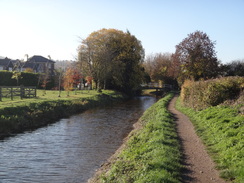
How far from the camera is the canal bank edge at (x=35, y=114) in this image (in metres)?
18.9

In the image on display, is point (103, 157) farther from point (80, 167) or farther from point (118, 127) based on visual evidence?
point (118, 127)

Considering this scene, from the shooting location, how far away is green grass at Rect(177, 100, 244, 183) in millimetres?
8203

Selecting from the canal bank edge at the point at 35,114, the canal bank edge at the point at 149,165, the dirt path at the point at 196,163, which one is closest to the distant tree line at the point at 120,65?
the canal bank edge at the point at 35,114

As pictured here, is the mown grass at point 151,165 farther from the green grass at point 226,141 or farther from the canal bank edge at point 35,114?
the canal bank edge at point 35,114

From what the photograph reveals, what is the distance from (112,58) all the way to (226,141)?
42057mm

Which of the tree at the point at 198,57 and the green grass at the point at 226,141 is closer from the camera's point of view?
the green grass at the point at 226,141

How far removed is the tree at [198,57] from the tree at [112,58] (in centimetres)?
1323

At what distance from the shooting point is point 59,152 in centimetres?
1400

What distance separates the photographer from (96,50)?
48.4 m

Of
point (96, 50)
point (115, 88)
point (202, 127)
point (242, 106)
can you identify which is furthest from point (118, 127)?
point (115, 88)

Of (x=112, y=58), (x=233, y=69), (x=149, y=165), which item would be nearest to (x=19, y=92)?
(x=112, y=58)

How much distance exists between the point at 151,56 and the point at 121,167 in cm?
11182

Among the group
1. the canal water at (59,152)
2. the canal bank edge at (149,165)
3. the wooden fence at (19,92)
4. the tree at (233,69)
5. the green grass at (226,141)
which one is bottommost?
the canal water at (59,152)

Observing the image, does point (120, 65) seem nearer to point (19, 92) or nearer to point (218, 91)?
point (19, 92)
